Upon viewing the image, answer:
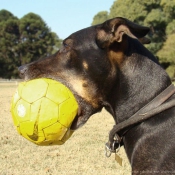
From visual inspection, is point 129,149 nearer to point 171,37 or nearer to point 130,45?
point 130,45

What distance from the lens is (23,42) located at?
68.3m

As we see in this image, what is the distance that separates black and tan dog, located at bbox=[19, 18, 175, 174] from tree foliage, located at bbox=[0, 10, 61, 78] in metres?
61.9

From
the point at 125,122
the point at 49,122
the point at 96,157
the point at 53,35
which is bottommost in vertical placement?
the point at 96,157

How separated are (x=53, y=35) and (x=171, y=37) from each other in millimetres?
35414

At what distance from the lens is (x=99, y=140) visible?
8.80 m

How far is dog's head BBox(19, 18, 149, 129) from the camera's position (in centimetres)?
361

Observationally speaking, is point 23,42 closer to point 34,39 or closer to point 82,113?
point 34,39

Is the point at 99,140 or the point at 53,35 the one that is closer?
the point at 99,140

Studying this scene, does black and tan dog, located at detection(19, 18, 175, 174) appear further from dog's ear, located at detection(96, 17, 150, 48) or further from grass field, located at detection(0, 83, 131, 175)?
grass field, located at detection(0, 83, 131, 175)

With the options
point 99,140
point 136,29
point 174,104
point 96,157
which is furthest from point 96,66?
point 99,140

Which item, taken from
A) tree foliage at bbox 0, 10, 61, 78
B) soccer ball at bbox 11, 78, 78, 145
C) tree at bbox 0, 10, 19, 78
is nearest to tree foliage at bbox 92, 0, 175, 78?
tree foliage at bbox 0, 10, 61, 78

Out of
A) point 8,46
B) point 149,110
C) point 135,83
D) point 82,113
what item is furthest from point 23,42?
point 149,110

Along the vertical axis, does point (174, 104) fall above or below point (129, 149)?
above

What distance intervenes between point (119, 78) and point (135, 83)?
17cm
